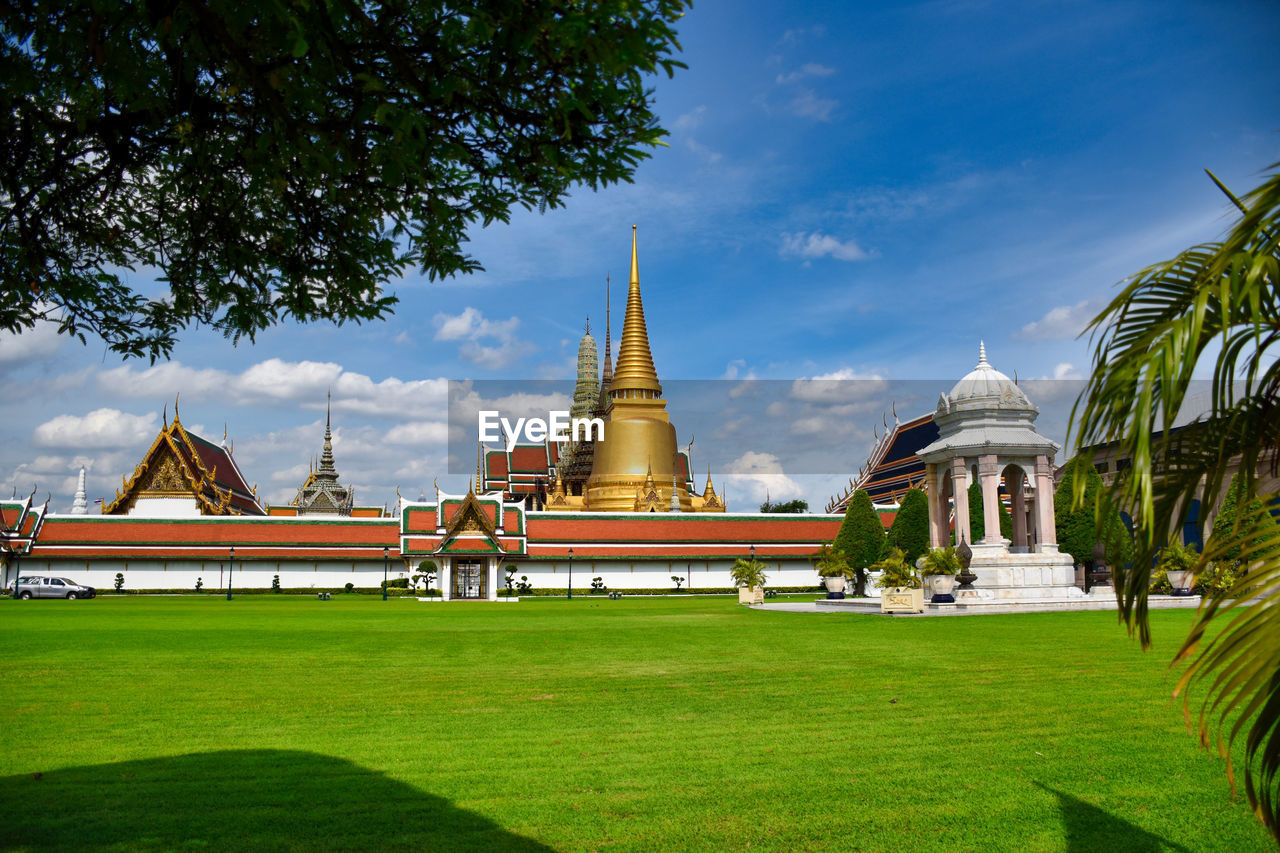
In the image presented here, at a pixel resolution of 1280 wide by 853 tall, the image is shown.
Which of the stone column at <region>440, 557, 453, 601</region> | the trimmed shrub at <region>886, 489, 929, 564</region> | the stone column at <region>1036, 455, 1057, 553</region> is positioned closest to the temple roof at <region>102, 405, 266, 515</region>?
the stone column at <region>440, 557, 453, 601</region>

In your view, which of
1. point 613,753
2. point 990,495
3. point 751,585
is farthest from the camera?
point 751,585

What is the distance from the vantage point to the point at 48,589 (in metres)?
38.7

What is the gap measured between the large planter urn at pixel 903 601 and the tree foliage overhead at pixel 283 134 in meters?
20.6

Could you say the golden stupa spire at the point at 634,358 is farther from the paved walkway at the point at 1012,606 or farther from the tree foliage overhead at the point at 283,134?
the tree foliage overhead at the point at 283,134

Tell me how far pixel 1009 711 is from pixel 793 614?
1711 cm

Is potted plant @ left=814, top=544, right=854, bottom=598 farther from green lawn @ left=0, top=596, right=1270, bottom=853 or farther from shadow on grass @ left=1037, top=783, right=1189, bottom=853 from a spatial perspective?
shadow on grass @ left=1037, top=783, right=1189, bottom=853

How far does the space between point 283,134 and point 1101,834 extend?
19.0 ft

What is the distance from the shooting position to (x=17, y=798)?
5625 millimetres

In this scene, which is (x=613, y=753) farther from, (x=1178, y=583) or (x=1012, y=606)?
(x=1178, y=583)

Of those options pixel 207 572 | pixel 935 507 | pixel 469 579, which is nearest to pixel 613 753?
pixel 935 507

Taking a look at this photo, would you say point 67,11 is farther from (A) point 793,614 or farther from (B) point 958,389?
(B) point 958,389

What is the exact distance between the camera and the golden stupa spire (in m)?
66.2

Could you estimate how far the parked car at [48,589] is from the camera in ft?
126

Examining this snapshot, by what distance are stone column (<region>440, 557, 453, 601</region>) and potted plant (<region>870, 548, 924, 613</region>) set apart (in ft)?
79.4
